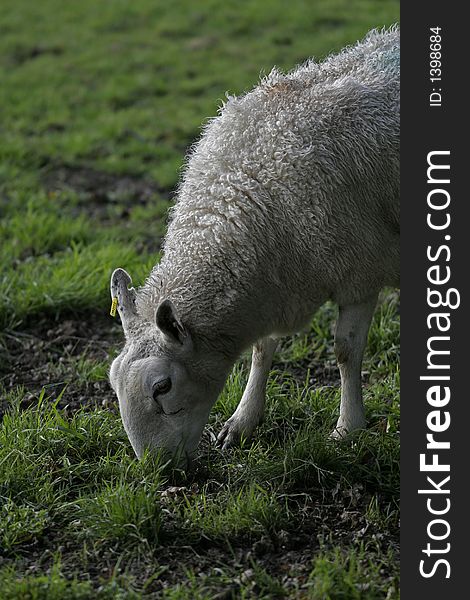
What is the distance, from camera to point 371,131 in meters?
4.95

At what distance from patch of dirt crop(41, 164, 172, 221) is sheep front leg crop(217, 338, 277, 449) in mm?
3259

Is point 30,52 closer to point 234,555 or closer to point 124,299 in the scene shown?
point 124,299

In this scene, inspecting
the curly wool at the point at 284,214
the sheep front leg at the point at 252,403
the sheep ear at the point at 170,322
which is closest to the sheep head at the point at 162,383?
the sheep ear at the point at 170,322

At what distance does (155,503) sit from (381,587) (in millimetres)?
1072

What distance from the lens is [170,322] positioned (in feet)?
14.6

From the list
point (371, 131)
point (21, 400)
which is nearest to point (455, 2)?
point (371, 131)

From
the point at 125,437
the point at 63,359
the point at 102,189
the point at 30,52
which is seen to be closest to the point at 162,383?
the point at 125,437

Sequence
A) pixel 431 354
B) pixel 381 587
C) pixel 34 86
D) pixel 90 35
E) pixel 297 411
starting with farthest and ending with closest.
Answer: pixel 90 35 → pixel 34 86 → pixel 297 411 → pixel 431 354 → pixel 381 587

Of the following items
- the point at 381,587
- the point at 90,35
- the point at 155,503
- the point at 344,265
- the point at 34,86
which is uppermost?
the point at 90,35

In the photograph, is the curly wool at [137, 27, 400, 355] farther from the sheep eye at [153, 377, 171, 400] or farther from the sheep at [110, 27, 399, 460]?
the sheep eye at [153, 377, 171, 400]

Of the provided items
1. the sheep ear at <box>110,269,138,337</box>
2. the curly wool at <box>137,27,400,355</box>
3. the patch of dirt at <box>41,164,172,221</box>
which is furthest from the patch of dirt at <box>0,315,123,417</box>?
the patch of dirt at <box>41,164,172,221</box>

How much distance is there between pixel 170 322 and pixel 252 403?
1049 millimetres

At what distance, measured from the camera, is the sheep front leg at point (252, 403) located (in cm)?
521

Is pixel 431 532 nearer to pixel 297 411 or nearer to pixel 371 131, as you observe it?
pixel 297 411
